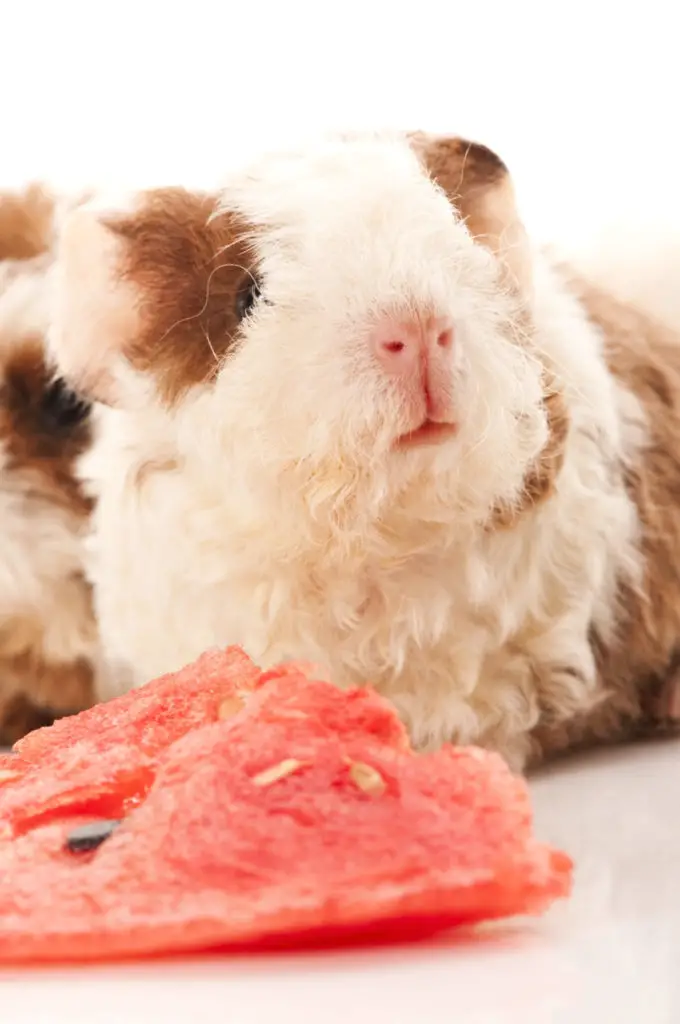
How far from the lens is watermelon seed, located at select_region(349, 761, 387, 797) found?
0.56 metres

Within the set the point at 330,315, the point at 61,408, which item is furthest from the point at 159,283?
the point at 61,408

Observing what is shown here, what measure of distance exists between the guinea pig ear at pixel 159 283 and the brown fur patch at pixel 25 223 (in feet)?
0.90

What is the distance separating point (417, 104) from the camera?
46.4 inches

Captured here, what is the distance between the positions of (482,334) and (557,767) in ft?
1.06

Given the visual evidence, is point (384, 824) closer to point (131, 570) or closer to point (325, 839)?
point (325, 839)

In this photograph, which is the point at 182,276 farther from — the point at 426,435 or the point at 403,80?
the point at 403,80

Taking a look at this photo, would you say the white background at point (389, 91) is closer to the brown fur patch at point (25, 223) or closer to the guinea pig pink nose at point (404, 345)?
the brown fur patch at point (25, 223)

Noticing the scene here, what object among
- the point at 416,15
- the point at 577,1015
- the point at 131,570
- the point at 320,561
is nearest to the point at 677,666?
the point at 320,561

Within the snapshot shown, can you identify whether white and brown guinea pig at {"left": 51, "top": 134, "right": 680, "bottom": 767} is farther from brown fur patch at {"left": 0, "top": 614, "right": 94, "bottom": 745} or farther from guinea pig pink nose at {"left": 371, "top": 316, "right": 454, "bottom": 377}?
brown fur patch at {"left": 0, "top": 614, "right": 94, "bottom": 745}

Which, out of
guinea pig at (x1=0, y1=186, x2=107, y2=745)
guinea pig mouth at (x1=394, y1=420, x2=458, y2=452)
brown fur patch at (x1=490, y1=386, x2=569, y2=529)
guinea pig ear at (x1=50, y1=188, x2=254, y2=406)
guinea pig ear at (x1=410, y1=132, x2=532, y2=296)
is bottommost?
guinea pig at (x1=0, y1=186, x2=107, y2=745)

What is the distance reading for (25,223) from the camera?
3.53 feet

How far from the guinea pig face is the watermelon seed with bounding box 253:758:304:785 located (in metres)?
0.21

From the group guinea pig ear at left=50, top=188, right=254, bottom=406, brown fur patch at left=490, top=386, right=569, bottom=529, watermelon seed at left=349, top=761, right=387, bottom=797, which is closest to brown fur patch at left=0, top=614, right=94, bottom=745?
guinea pig ear at left=50, top=188, right=254, bottom=406

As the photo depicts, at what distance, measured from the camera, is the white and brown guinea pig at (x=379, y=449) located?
72 centimetres
